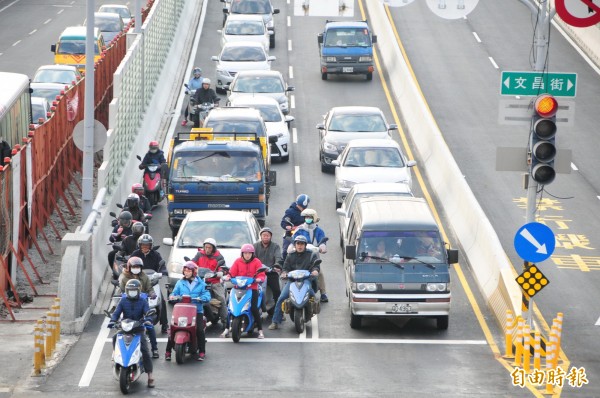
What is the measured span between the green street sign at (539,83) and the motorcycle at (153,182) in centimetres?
1251

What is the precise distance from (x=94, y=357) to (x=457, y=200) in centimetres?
1284

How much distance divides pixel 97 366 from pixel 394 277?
521 cm

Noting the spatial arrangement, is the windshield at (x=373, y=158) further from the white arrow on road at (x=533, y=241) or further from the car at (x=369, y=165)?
the white arrow on road at (x=533, y=241)

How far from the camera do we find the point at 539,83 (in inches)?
822

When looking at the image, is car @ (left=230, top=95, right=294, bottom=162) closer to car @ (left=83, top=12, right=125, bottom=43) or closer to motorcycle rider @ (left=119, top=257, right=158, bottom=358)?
motorcycle rider @ (left=119, top=257, right=158, bottom=358)

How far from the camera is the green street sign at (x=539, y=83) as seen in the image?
2080cm

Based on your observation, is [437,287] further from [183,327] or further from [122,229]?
[122,229]

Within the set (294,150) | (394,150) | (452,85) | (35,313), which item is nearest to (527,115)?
(35,313)

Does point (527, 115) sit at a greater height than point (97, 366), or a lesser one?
greater

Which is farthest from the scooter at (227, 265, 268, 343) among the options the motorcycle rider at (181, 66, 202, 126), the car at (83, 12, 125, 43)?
the car at (83, 12, 125, 43)

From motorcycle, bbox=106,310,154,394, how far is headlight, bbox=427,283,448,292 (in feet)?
18.1

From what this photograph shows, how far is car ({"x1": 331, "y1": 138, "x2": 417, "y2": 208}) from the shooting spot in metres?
32.2

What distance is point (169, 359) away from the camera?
21.0 m

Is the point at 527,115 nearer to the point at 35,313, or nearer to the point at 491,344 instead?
the point at 491,344
